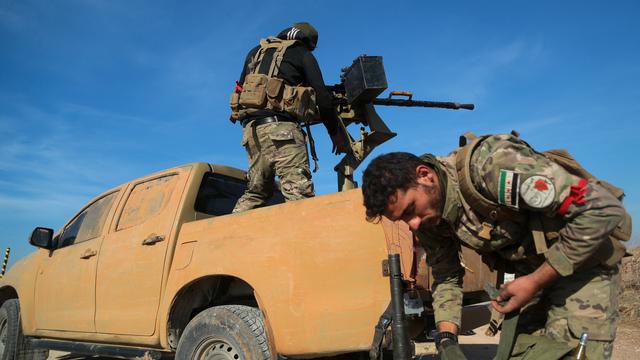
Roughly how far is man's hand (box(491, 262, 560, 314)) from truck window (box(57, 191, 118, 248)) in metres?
3.56

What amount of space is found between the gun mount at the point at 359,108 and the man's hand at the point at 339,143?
4 centimetres

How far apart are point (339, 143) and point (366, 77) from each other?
62cm

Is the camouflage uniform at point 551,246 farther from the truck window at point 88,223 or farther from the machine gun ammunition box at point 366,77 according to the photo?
the truck window at point 88,223

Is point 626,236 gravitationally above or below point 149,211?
below

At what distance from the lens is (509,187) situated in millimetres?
1813

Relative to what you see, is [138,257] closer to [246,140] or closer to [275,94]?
[246,140]

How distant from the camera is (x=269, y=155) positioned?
378 cm

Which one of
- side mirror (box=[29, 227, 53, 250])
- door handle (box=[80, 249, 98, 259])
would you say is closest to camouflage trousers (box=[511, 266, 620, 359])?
door handle (box=[80, 249, 98, 259])

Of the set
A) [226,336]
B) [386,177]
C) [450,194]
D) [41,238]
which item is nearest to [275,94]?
[226,336]

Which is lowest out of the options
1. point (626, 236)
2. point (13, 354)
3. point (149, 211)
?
point (13, 354)

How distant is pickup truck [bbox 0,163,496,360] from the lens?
8.46 ft

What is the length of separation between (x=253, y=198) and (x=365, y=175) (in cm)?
204

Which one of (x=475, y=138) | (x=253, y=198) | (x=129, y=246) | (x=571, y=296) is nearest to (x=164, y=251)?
(x=129, y=246)

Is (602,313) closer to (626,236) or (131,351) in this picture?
(626,236)
